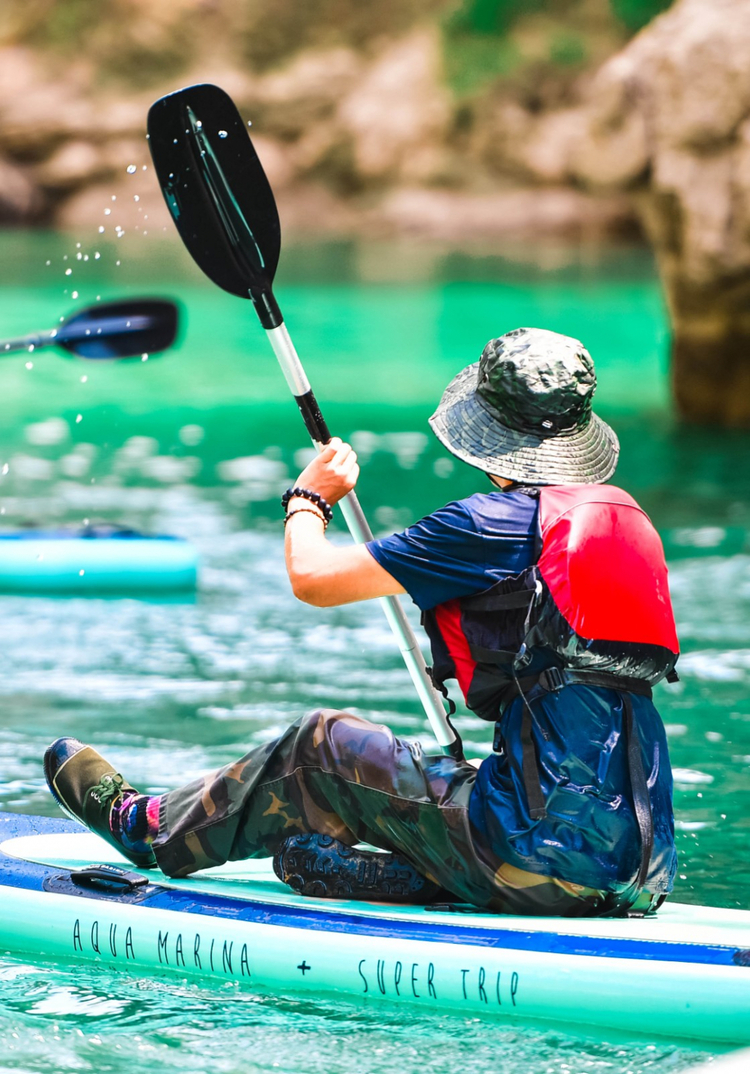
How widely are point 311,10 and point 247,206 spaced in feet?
84.4

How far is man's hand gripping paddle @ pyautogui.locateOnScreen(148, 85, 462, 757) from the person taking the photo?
298 cm

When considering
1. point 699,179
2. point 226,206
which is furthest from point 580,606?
point 699,179

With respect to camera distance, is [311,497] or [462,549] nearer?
[462,549]

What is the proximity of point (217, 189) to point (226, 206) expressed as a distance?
4 centimetres

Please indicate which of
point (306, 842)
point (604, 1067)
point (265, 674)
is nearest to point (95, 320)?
point (265, 674)

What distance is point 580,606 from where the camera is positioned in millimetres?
2422

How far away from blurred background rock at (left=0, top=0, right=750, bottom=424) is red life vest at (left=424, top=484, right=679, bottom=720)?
1741 cm

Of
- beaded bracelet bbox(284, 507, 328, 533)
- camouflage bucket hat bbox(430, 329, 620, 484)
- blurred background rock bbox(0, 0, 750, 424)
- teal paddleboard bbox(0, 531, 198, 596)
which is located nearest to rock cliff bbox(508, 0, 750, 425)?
teal paddleboard bbox(0, 531, 198, 596)

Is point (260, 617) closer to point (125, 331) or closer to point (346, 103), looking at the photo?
point (125, 331)

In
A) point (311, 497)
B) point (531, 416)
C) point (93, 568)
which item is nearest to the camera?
point (531, 416)

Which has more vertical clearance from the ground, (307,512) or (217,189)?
(217,189)

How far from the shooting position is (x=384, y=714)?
14.8 ft

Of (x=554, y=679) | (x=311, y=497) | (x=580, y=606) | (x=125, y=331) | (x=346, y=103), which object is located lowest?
(x=554, y=679)

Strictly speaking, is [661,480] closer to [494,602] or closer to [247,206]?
[247,206]
